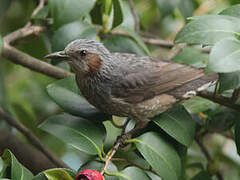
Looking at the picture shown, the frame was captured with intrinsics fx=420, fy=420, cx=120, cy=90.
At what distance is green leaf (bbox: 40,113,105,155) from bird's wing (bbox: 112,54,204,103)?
468 mm

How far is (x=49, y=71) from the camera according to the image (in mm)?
3164

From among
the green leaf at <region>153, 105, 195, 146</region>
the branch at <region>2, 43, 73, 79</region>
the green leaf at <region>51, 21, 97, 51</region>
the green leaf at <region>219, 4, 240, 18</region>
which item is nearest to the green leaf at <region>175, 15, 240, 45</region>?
the green leaf at <region>219, 4, 240, 18</region>

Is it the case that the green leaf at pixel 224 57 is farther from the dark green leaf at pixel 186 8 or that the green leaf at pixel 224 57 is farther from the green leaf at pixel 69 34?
the dark green leaf at pixel 186 8

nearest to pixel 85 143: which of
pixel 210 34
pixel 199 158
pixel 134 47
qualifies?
pixel 210 34

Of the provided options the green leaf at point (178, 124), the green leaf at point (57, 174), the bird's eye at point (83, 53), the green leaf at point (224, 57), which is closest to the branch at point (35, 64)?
the bird's eye at point (83, 53)

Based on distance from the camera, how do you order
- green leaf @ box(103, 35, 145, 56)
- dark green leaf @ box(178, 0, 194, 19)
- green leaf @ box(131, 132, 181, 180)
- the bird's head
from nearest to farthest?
green leaf @ box(131, 132, 181, 180), the bird's head, green leaf @ box(103, 35, 145, 56), dark green leaf @ box(178, 0, 194, 19)

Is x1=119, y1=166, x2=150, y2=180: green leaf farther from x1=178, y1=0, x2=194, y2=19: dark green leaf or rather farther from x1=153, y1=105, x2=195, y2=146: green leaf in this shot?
x1=178, y1=0, x2=194, y2=19: dark green leaf

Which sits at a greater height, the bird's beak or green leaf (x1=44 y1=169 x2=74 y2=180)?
the bird's beak

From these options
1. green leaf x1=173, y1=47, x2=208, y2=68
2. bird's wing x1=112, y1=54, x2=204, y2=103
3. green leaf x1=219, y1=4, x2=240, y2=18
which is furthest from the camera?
green leaf x1=173, y1=47, x2=208, y2=68

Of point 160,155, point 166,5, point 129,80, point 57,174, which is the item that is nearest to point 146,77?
point 129,80

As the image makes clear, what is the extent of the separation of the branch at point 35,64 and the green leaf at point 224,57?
144 centimetres

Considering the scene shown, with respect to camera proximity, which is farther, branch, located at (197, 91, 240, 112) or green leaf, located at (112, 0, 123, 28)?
green leaf, located at (112, 0, 123, 28)

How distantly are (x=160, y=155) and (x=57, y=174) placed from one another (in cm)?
63

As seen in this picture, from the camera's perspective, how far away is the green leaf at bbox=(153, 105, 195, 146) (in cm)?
244
